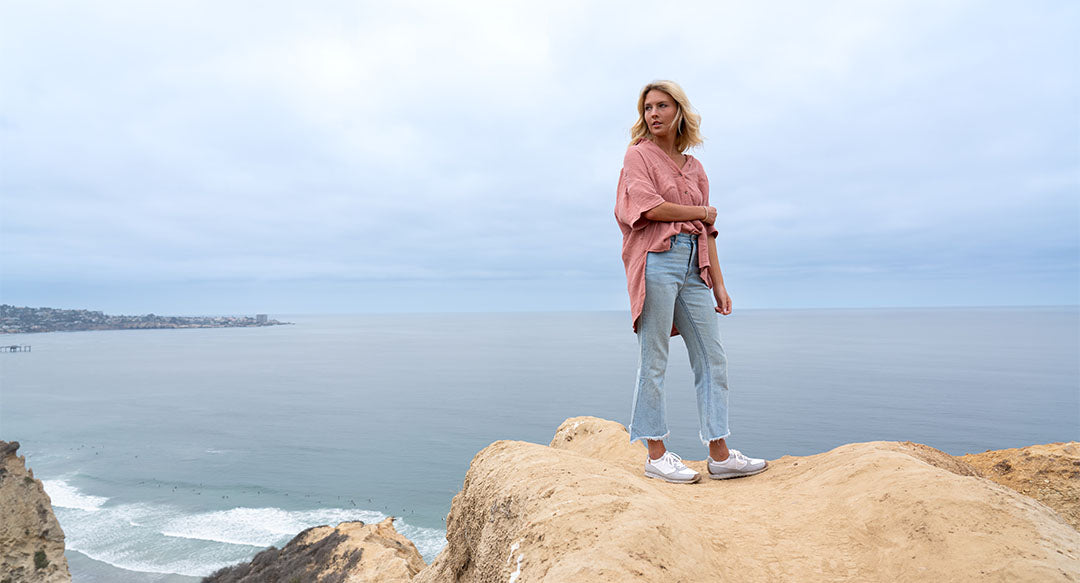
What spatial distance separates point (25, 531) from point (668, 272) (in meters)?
16.7

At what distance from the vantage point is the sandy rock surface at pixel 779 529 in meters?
2.19

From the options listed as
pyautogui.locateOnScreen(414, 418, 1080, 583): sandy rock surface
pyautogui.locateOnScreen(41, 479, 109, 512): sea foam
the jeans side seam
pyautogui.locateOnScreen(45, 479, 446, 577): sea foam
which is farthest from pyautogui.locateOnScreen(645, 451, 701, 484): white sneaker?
pyautogui.locateOnScreen(41, 479, 109, 512): sea foam

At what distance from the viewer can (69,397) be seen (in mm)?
67375

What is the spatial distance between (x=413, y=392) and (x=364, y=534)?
4690cm

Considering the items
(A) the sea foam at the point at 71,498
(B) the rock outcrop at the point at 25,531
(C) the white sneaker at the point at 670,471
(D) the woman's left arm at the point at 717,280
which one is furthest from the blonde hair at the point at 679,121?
(A) the sea foam at the point at 71,498

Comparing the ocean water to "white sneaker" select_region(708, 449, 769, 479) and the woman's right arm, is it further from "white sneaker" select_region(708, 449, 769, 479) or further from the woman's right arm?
the woman's right arm

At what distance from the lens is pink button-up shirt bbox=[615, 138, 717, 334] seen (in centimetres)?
388

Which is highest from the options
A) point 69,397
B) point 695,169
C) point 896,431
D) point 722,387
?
point 695,169

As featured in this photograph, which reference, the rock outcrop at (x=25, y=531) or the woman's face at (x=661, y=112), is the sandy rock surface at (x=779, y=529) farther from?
the rock outcrop at (x=25, y=531)

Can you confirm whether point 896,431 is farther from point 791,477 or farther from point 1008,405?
point 791,477

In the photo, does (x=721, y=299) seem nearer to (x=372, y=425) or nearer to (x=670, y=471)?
(x=670, y=471)

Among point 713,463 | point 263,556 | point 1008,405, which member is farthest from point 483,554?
point 1008,405

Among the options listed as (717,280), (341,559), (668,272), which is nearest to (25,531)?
(341,559)

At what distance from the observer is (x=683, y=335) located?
4.20 metres
